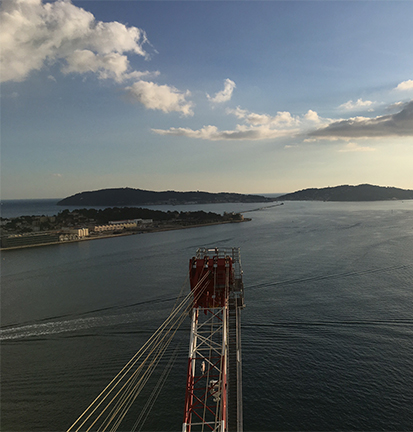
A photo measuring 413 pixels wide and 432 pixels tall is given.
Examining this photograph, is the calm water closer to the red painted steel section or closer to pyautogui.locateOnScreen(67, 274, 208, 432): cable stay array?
pyautogui.locateOnScreen(67, 274, 208, 432): cable stay array

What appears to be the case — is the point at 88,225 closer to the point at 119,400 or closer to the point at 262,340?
the point at 262,340

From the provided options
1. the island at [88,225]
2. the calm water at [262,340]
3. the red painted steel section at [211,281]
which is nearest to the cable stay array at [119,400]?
the red painted steel section at [211,281]

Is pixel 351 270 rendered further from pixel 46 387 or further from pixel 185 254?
pixel 46 387

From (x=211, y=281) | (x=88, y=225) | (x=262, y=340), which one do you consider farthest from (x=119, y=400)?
(x=88, y=225)

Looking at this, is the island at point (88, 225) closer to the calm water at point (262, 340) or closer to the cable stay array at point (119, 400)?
the calm water at point (262, 340)

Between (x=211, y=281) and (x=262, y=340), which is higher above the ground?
(x=211, y=281)

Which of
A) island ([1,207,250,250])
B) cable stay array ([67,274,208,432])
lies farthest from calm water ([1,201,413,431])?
island ([1,207,250,250])
